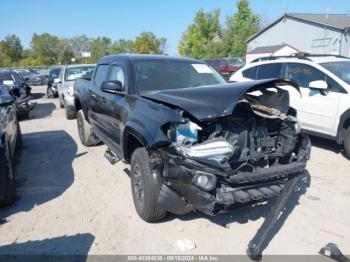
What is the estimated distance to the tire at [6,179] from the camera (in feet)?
14.6

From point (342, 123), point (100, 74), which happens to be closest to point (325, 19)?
point (342, 123)

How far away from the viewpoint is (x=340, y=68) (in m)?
7.02

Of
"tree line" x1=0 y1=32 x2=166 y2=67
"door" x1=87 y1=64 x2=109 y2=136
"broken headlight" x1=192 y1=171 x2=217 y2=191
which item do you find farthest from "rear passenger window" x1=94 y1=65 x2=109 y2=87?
"tree line" x1=0 y1=32 x2=166 y2=67

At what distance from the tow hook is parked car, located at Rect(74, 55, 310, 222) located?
7 cm

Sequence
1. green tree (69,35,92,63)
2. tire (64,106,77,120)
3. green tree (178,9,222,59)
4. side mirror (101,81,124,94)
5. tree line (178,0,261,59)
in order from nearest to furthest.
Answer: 1. side mirror (101,81,124,94)
2. tire (64,106,77,120)
3. tree line (178,0,261,59)
4. green tree (178,9,222,59)
5. green tree (69,35,92,63)

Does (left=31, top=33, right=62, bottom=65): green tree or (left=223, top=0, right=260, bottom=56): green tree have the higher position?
(left=223, top=0, right=260, bottom=56): green tree

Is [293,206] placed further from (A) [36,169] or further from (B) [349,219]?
(A) [36,169]

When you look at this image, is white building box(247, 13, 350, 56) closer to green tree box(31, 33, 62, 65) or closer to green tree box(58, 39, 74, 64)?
green tree box(58, 39, 74, 64)

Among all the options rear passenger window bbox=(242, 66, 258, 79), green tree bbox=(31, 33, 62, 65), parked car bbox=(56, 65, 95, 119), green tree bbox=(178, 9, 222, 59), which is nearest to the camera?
rear passenger window bbox=(242, 66, 258, 79)

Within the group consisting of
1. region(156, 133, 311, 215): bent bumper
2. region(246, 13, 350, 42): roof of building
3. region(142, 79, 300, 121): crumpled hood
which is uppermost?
region(246, 13, 350, 42): roof of building

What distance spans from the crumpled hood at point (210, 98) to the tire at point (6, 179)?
2.04m

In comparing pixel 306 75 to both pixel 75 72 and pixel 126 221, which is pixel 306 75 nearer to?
pixel 126 221

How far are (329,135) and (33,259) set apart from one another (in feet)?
17.9

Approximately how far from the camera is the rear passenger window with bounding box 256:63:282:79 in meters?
7.89
